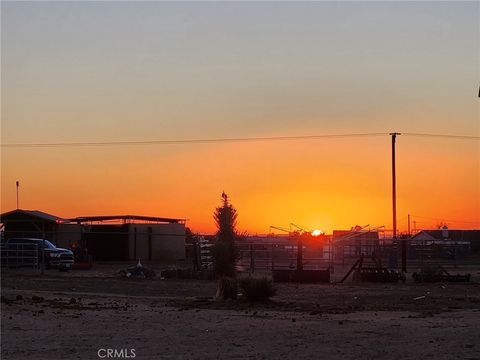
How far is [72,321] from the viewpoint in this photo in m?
16.0

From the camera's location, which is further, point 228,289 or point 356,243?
point 356,243

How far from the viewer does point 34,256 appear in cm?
4084

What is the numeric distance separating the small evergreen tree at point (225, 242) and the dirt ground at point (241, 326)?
1.54 meters

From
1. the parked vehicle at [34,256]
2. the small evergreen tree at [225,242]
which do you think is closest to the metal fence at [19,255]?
the parked vehicle at [34,256]

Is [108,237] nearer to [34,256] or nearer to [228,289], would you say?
[34,256]

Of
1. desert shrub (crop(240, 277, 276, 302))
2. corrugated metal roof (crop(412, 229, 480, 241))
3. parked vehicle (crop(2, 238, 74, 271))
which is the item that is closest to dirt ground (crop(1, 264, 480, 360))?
desert shrub (crop(240, 277, 276, 302))

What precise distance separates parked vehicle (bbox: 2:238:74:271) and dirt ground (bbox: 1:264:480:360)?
653 inches

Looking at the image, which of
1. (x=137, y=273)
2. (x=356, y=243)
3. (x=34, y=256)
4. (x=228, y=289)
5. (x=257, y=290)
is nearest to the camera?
(x=257, y=290)

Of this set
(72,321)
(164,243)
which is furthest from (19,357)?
(164,243)

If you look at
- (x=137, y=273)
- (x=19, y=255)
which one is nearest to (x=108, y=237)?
(x=19, y=255)

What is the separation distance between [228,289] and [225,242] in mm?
1642

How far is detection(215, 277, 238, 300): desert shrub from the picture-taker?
67.1 ft

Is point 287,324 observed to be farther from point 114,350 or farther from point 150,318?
point 114,350

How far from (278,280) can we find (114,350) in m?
19.7
